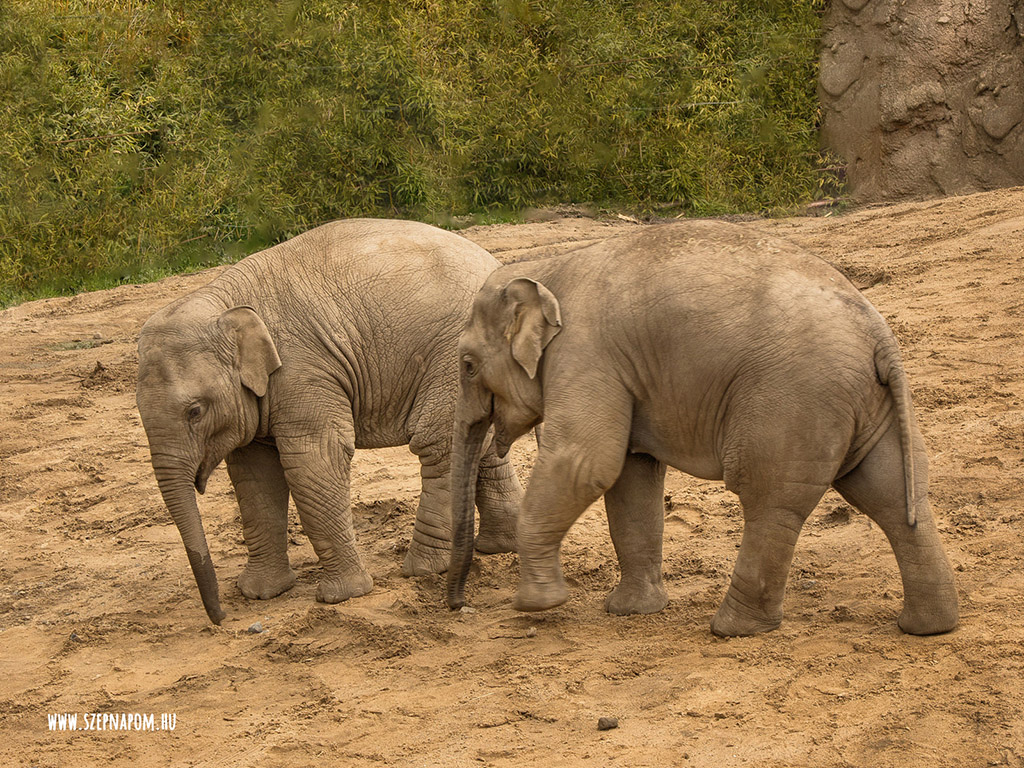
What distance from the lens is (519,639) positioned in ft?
17.2

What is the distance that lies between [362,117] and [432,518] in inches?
340

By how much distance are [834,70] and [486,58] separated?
158 inches

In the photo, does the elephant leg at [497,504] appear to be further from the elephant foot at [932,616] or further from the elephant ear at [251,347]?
the elephant foot at [932,616]

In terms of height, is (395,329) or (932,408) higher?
(395,329)

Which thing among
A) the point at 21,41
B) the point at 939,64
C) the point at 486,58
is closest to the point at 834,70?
the point at 939,64

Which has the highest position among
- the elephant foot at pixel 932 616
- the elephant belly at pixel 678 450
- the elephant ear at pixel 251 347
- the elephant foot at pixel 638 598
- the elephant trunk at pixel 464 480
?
the elephant ear at pixel 251 347

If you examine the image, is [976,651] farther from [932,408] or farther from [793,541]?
[932,408]

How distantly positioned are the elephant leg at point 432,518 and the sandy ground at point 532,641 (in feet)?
0.47

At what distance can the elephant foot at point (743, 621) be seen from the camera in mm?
4820

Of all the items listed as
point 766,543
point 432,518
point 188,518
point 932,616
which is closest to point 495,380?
point 432,518

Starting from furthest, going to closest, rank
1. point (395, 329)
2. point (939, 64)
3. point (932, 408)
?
1. point (939, 64)
2. point (932, 408)
3. point (395, 329)

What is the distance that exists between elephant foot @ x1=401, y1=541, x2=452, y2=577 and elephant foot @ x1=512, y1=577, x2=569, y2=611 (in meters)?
1.10

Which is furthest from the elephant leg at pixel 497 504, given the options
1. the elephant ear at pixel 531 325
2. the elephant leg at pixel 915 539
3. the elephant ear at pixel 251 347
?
the elephant leg at pixel 915 539

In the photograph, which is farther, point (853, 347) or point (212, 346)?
point (212, 346)
